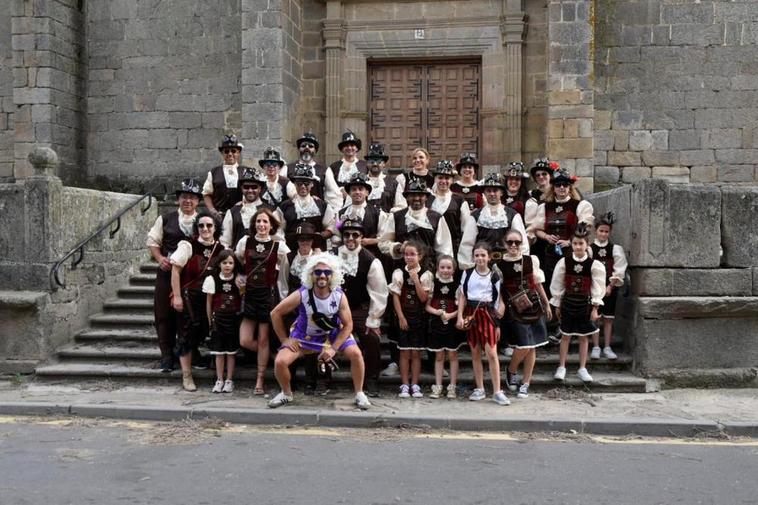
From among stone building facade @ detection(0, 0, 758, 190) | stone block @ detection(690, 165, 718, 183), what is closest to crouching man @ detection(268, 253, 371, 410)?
stone building facade @ detection(0, 0, 758, 190)

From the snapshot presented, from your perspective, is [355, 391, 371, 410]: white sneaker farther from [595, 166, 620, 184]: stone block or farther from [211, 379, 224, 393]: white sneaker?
[595, 166, 620, 184]: stone block

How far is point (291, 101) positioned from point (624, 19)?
19.1ft

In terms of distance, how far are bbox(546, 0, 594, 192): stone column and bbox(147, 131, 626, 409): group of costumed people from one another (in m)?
3.67

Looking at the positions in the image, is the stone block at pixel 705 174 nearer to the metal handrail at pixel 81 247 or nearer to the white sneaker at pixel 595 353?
the white sneaker at pixel 595 353

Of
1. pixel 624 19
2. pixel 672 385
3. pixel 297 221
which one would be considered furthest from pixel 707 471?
pixel 624 19

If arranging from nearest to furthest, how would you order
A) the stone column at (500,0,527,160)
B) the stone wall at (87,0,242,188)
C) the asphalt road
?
1. the asphalt road
2. the stone column at (500,0,527,160)
3. the stone wall at (87,0,242,188)

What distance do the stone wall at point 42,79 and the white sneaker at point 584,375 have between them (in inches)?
394

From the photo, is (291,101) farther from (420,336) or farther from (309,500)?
(309,500)

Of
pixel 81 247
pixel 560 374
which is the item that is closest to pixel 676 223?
pixel 560 374

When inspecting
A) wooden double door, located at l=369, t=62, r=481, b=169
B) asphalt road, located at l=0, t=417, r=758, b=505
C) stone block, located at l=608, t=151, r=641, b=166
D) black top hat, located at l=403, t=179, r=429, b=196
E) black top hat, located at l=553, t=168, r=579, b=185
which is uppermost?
wooden double door, located at l=369, t=62, r=481, b=169

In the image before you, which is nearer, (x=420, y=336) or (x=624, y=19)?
(x=420, y=336)

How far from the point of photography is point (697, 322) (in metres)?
7.31

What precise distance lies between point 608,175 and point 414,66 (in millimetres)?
3860

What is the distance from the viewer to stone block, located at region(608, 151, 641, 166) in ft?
41.1
